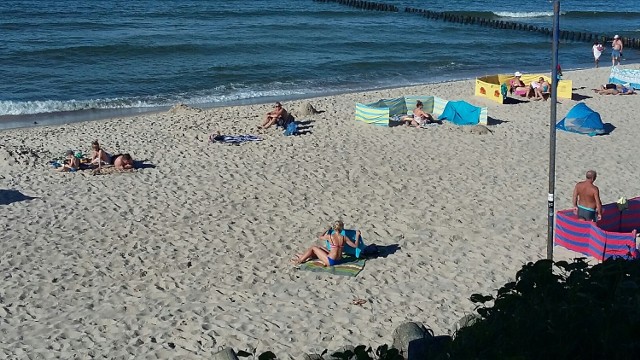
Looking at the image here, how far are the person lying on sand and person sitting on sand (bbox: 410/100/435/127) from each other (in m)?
6.24

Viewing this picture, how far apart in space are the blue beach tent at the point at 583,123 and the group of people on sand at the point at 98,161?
9.61 m

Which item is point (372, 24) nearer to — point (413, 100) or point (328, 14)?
point (328, 14)

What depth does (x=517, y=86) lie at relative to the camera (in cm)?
2241

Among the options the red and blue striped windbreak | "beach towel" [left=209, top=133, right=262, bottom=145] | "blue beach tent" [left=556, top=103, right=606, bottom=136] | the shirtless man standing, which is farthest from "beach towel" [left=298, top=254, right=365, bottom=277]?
"blue beach tent" [left=556, top=103, right=606, bottom=136]

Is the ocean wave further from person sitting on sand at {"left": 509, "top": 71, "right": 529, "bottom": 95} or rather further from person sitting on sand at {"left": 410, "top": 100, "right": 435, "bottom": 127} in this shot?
person sitting on sand at {"left": 410, "top": 100, "right": 435, "bottom": 127}

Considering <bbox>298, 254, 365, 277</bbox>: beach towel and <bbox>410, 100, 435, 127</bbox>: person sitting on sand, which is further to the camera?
<bbox>410, 100, 435, 127</bbox>: person sitting on sand

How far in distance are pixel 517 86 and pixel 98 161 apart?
11942 mm

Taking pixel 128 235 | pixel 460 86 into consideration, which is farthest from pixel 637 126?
pixel 128 235

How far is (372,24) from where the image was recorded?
4356 cm

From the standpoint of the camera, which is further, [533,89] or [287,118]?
[533,89]

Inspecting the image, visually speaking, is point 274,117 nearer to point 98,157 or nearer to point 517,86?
point 98,157

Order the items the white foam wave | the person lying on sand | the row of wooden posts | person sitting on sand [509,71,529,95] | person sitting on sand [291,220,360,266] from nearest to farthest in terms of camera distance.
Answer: person sitting on sand [291,220,360,266]
person sitting on sand [509,71,529,95]
the person lying on sand
the row of wooden posts
the white foam wave

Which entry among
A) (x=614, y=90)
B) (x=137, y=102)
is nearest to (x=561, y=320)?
(x=614, y=90)

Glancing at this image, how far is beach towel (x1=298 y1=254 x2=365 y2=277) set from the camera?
10930 mm
